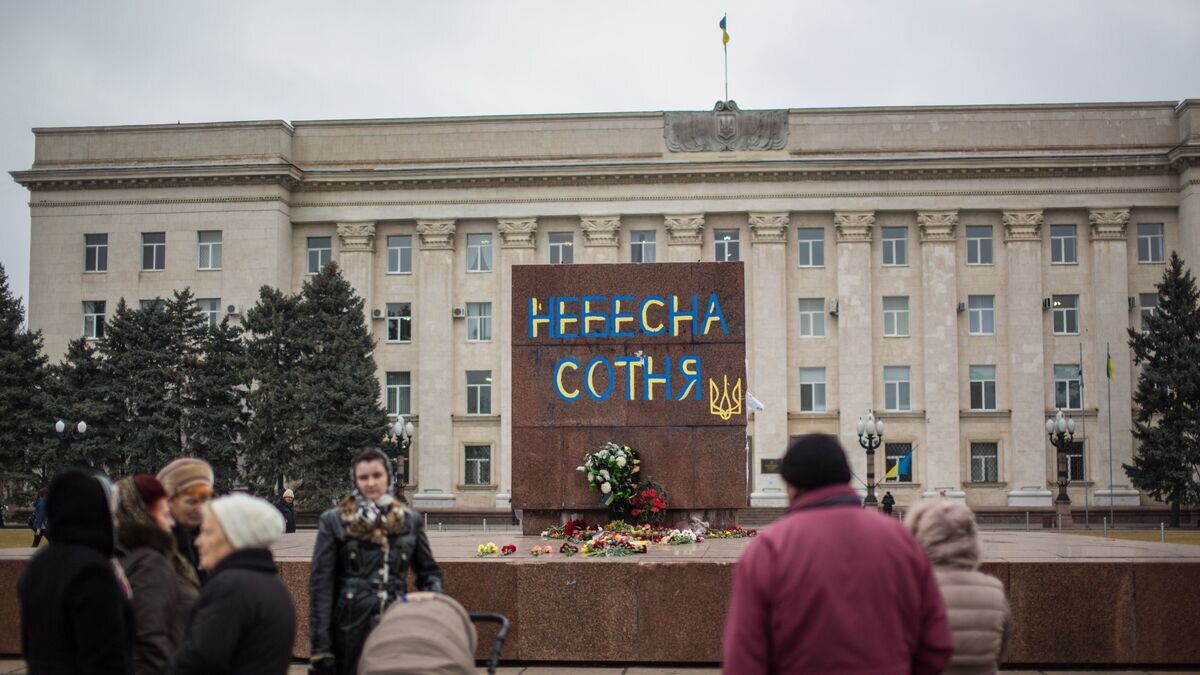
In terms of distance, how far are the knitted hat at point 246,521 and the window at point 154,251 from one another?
1941 inches

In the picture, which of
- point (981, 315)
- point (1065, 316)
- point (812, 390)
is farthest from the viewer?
point (981, 315)

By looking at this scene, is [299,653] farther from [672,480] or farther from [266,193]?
[266,193]

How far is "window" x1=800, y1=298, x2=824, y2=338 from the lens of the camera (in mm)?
50156

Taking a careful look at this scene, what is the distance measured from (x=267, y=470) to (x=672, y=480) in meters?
33.0

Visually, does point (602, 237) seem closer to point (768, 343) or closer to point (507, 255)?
point (507, 255)

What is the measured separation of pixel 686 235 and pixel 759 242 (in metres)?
2.97

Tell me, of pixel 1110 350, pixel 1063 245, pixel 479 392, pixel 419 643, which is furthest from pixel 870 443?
pixel 419 643

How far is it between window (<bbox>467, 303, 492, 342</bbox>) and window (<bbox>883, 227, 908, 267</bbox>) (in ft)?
53.7

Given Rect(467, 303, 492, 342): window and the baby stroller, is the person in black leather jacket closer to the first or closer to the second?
the baby stroller

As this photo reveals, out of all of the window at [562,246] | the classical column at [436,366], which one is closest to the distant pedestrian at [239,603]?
the classical column at [436,366]

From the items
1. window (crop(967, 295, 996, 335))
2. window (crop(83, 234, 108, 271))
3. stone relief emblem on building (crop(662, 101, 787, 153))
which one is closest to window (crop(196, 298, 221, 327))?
window (crop(83, 234, 108, 271))

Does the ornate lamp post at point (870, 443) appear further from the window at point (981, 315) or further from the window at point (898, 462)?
the window at point (981, 315)

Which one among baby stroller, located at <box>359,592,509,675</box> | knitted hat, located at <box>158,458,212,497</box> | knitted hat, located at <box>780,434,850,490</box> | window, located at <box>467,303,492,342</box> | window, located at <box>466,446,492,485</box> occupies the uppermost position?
window, located at <box>467,303,492,342</box>

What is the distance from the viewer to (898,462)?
4891 centimetres
